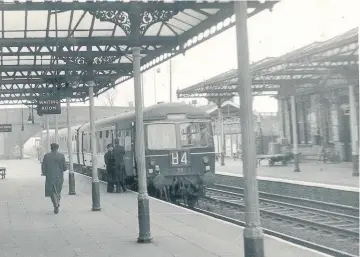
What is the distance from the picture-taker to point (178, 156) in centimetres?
1490

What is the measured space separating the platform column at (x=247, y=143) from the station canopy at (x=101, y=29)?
340 cm

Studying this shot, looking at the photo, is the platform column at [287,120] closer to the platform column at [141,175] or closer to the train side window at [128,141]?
the train side window at [128,141]

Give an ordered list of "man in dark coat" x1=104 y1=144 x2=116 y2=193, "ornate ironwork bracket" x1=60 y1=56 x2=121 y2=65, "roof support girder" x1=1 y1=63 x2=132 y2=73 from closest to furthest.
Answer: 1. "ornate ironwork bracket" x1=60 y1=56 x2=121 y2=65
2. "roof support girder" x1=1 y1=63 x2=132 y2=73
3. "man in dark coat" x1=104 y1=144 x2=116 y2=193

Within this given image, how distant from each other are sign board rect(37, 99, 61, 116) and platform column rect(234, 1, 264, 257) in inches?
486

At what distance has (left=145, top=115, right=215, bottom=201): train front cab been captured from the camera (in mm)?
14688

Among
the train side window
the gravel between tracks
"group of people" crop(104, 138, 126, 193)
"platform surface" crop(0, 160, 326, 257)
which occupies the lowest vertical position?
the gravel between tracks

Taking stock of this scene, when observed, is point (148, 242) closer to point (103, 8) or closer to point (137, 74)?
point (137, 74)

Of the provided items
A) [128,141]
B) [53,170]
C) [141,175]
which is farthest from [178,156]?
[141,175]

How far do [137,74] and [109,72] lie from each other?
7.26 meters

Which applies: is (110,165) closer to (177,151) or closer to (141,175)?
(177,151)

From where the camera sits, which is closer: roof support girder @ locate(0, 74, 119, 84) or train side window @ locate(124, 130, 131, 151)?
roof support girder @ locate(0, 74, 119, 84)

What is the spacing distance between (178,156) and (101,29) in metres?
4.73

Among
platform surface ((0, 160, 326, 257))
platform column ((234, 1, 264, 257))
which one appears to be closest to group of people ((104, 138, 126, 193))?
platform surface ((0, 160, 326, 257))

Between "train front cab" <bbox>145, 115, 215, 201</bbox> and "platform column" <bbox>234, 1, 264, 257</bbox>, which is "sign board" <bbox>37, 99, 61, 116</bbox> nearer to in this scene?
"train front cab" <bbox>145, 115, 215, 201</bbox>
